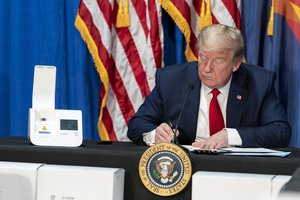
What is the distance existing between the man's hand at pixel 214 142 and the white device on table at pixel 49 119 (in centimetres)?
47

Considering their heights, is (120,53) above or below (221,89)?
above

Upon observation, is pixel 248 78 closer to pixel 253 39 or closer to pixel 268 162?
pixel 253 39

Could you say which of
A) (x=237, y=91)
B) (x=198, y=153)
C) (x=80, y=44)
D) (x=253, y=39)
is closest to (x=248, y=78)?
(x=237, y=91)

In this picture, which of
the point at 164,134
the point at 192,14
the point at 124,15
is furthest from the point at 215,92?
the point at 124,15

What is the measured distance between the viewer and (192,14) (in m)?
3.88

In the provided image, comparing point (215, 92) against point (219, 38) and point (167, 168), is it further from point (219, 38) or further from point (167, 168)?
point (167, 168)

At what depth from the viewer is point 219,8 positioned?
3.80m

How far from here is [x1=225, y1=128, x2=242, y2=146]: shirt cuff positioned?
256 centimetres

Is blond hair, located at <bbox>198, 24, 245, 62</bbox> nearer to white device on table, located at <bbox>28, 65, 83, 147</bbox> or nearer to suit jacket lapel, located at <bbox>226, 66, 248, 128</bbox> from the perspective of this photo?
suit jacket lapel, located at <bbox>226, 66, 248, 128</bbox>

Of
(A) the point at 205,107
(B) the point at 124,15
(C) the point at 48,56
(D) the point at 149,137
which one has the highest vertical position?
(B) the point at 124,15

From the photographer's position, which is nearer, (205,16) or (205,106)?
(205,106)

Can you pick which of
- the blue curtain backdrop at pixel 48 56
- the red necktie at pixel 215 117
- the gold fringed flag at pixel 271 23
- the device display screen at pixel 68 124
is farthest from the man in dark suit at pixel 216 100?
the blue curtain backdrop at pixel 48 56

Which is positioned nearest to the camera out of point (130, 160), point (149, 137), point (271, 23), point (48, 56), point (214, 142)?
point (130, 160)

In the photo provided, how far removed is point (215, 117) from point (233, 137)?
315 mm
